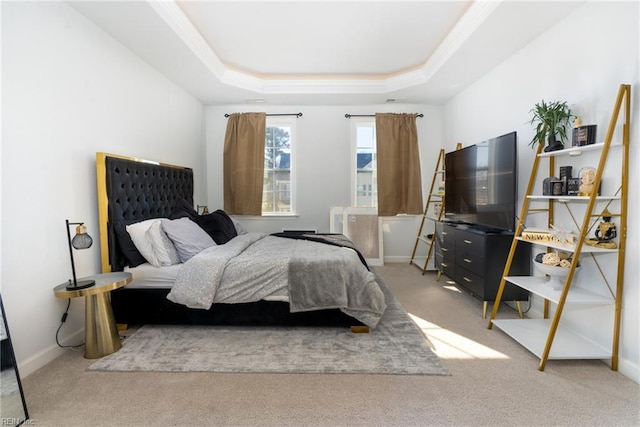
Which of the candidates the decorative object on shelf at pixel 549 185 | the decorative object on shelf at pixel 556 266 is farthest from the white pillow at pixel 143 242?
the decorative object on shelf at pixel 549 185

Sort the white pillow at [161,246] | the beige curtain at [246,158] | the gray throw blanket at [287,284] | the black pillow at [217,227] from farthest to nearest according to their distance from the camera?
1. the beige curtain at [246,158]
2. the black pillow at [217,227]
3. the white pillow at [161,246]
4. the gray throw blanket at [287,284]

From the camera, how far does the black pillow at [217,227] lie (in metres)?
3.27

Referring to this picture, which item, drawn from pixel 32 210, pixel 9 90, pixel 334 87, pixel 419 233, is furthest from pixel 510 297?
pixel 9 90

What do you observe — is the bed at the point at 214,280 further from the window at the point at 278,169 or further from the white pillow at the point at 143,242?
the window at the point at 278,169

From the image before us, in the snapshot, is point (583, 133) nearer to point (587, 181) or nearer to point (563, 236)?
point (587, 181)

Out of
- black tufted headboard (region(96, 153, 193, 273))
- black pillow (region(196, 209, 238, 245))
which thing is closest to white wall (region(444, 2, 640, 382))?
black pillow (region(196, 209, 238, 245))

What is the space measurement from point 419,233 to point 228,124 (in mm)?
3404

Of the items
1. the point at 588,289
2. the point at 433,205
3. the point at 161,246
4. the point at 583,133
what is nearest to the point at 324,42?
the point at 583,133

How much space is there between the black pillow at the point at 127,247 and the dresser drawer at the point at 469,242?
3.14m

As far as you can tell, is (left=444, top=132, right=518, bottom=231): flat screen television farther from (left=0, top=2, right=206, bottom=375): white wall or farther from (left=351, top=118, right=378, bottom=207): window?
(left=0, top=2, right=206, bottom=375): white wall

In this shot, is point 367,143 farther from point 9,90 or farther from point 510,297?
point 9,90

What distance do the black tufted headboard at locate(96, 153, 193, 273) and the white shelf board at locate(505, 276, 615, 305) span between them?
338cm

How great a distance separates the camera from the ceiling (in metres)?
2.47

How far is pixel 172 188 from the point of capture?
3.64m
